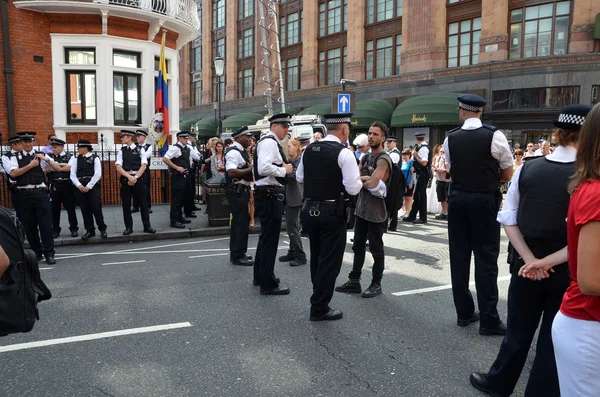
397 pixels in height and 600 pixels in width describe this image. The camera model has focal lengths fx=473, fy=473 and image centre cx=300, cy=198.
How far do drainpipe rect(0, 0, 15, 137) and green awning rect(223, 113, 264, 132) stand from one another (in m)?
23.9

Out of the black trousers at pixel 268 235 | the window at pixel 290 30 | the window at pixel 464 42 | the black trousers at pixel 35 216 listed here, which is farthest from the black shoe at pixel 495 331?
the window at pixel 290 30

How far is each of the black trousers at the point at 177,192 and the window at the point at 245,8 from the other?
32.1 meters

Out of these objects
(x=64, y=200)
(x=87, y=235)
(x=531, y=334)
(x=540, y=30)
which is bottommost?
(x=87, y=235)

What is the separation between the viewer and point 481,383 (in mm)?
3340

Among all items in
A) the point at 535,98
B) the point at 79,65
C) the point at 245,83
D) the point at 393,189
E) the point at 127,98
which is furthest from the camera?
the point at 245,83

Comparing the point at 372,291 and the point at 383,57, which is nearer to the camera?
the point at 372,291

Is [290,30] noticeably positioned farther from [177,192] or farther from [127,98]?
[177,192]

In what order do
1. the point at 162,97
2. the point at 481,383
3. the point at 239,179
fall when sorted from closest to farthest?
the point at 481,383
the point at 239,179
the point at 162,97

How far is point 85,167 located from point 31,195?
1450 millimetres

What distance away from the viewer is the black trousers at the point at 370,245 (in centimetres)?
559

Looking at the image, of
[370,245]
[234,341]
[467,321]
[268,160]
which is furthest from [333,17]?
[234,341]

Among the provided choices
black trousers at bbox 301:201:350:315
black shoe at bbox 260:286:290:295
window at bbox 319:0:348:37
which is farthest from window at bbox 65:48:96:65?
window at bbox 319:0:348:37

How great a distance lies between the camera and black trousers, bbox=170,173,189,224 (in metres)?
10.4

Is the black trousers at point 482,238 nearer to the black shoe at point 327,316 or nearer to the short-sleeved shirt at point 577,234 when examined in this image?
the black shoe at point 327,316
